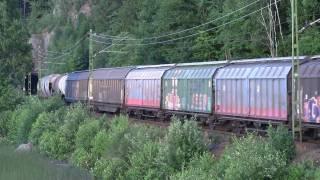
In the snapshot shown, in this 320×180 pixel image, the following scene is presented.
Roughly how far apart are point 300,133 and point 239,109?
18.8 ft

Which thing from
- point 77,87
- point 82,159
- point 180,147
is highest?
point 77,87

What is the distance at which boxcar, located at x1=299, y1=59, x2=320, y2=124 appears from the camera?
21.9 meters

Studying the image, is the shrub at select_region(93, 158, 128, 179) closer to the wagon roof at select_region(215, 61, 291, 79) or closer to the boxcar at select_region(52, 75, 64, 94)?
the wagon roof at select_region(215, 61, 291, 79)

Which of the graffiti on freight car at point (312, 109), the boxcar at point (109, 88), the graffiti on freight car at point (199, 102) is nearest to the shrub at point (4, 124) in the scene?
the boxcar at point (109, 88)

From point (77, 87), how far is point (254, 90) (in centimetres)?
3507

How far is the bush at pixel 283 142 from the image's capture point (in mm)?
19547

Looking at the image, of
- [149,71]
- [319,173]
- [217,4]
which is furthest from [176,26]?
[319,173]

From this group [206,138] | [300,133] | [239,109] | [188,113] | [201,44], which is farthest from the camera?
[201,44]

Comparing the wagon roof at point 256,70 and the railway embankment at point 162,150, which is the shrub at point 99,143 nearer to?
the railway embankment at point 162,150

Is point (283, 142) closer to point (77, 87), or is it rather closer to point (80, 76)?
point (80, 76)

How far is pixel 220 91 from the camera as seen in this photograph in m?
29.3

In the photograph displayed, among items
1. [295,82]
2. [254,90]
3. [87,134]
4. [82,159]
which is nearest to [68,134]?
[87,134]

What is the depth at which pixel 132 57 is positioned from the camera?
74375 millimetres

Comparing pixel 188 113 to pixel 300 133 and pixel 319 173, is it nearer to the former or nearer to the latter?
pixel 300 133
